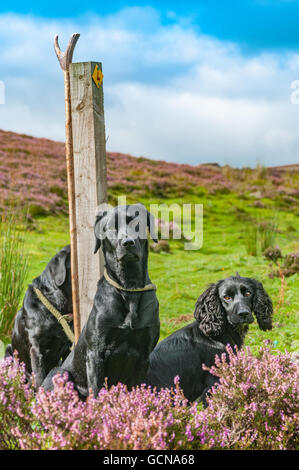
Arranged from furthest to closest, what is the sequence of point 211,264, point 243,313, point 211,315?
point 211,264 < point 211,315 < point 243,313

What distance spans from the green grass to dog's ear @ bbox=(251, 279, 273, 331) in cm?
158

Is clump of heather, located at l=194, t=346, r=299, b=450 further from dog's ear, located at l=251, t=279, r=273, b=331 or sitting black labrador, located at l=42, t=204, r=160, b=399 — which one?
dog's ear, located at l=251, t=279, r=273, b=331

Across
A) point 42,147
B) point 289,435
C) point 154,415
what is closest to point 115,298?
point 154,415

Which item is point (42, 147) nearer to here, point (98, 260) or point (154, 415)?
point (98, 260)

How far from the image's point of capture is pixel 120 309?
3.62 m

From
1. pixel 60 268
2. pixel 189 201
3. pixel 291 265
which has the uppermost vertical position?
pixel 189 201

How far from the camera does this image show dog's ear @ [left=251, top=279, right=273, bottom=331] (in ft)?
16.0

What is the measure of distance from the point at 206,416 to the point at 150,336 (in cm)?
66

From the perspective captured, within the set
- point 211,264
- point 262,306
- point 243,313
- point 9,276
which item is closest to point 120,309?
point 243,313

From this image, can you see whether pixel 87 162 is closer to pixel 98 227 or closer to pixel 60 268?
pixel 60 268

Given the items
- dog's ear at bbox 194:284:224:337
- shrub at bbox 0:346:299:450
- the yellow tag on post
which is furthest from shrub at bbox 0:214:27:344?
shrub at bbox 0:346:299:450

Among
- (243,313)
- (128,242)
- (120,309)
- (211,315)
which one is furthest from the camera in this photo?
(211,315)

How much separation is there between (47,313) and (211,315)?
1.50 meters

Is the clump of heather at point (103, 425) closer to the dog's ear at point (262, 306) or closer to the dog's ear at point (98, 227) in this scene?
the dog's ear at point (98, 227)
